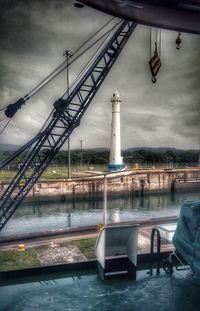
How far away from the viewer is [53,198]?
50.1 metres

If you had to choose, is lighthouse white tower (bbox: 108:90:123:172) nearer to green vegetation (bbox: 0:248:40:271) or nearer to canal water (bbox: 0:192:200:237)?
canal water (bbox: 0:192:200:237)

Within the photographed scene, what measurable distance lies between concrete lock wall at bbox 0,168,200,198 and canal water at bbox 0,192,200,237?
5.55 feet

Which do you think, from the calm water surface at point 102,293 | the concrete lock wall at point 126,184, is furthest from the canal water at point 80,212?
the calm water surface at point 102,293

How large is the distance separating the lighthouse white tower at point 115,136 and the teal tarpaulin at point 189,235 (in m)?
61.9

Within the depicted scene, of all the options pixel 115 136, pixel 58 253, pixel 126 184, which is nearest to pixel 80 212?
pixel 126 184

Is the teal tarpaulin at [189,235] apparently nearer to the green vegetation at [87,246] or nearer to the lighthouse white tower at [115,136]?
the green vegetation at [87,246]

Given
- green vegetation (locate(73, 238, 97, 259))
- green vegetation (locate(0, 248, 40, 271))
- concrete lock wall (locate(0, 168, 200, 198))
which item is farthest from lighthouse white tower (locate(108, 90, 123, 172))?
green vegetation (locate(0, 248, 40, 271))

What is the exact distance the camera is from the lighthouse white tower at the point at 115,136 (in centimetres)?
7194

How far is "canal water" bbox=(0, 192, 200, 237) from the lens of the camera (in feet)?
112

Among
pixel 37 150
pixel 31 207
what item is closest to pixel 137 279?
A: pixel 37 150

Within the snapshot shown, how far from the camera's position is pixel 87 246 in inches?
581

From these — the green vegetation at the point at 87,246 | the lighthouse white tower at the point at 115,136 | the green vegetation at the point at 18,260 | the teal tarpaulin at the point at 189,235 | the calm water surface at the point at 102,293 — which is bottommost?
the calm water surface at the point at 102,293

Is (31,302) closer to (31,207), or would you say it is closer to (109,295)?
(109,295)

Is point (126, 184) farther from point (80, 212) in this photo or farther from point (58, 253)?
point (58, 253)
